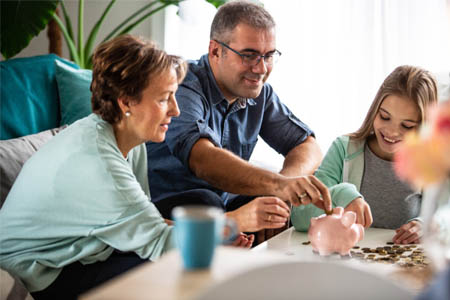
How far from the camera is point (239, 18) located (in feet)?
6.85

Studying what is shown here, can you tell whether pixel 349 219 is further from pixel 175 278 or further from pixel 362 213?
pixel 175 278

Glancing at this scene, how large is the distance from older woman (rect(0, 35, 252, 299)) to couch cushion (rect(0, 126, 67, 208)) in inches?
6.3

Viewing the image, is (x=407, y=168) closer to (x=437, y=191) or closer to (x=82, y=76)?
(x=437, y=191)

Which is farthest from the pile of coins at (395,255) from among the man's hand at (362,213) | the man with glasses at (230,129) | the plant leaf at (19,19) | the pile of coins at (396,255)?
the plant leaf at (19,19)

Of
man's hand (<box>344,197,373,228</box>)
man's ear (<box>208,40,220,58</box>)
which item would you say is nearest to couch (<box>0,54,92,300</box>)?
man's ear (<box>208,40,220,58</box>)

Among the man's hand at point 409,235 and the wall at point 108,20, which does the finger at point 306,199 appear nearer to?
the man's hand at point 409,235

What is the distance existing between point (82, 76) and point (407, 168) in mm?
1827

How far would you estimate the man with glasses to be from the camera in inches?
71.0

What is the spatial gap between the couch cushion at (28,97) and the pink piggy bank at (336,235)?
4.12 ft

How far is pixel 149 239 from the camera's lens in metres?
1.41

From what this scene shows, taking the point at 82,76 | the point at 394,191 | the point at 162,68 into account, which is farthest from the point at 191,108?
the point at 394,191

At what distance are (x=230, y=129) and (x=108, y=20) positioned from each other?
6.51 ft

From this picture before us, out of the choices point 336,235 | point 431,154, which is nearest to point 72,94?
point 336,235

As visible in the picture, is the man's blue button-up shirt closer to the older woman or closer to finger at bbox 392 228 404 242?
the older woman
